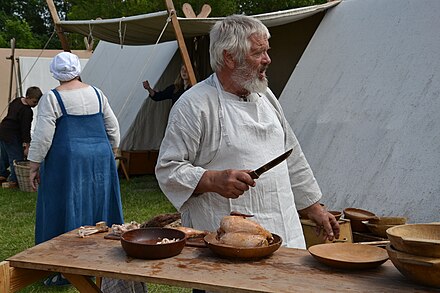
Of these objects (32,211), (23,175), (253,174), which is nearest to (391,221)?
(253,174)

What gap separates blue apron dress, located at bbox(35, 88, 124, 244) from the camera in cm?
378

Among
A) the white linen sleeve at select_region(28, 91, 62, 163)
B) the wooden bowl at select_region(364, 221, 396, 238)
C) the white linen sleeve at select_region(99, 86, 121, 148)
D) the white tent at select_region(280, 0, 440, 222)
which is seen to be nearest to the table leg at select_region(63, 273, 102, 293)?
the white linen sleeve at select_region(28, 91, 62, 163)

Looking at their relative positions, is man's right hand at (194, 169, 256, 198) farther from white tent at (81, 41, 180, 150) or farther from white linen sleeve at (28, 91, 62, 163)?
white tent at (81, 41, 180, 150)

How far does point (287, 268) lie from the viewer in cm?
179

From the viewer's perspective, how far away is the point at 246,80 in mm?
2238

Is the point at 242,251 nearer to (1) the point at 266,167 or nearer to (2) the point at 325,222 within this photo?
(1) the point at 266,167

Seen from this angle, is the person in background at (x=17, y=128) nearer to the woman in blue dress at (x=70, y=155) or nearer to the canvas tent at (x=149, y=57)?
the canvas tent at (x=149, y=57)

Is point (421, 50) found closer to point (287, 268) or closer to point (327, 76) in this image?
point (327, 76)

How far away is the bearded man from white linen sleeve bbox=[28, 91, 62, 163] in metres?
1.67

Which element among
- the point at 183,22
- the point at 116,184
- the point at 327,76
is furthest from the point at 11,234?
the point at 327,76

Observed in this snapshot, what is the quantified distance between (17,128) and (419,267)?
6.91m

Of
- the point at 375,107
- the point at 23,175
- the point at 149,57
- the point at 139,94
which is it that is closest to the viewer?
the point at 375,107

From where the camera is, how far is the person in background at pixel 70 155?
3709mm

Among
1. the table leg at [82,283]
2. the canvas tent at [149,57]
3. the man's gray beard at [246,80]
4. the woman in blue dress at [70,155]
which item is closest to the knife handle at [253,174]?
the man's gray beard at [246,80]
